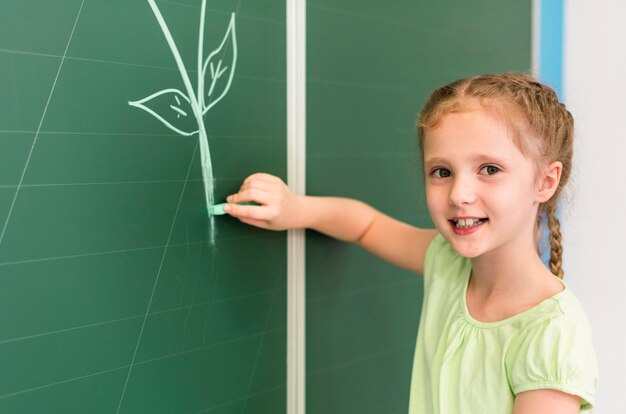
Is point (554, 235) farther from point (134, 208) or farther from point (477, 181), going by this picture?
point (134, 208)

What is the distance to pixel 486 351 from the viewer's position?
1.03 metres

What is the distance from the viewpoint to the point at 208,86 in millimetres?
1006

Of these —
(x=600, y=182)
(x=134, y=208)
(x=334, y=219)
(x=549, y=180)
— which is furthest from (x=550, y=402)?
(x=600, y=182)

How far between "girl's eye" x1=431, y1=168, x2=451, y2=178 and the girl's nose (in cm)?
4

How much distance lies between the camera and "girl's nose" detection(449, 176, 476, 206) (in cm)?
97

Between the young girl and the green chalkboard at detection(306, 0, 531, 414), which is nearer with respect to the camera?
the young girl

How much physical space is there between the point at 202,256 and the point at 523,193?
0.42 meters

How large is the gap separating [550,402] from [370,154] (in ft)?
1.62

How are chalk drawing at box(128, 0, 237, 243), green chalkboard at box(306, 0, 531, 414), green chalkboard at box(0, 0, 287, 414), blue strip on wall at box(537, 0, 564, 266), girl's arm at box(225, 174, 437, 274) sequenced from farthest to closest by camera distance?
blue strip on wall at box(537, 0, 564, 266)
green chalkboard at box(306, 0, 531, 414)
girl's arm at box(225, 174, 437, 274)
chalk drawing at box(128, 0, 237, 243)
green chalkboard at box(0, 0, 287, 414)

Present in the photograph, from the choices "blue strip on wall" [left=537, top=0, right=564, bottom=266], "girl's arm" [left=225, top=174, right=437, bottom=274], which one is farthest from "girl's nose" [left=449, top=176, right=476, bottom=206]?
"blue strip on wall" [left=537, top=0, right=564, bottom=266]

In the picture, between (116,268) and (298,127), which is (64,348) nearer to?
(116,268)

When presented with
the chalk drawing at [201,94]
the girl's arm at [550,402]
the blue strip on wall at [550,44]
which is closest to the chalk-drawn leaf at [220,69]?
the chalk drawing at [201,94]

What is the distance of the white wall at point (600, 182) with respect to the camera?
5.34 feet

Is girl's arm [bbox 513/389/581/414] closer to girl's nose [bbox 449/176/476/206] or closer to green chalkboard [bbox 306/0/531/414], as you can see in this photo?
girl's nose [bbox 449/176/476/206]
